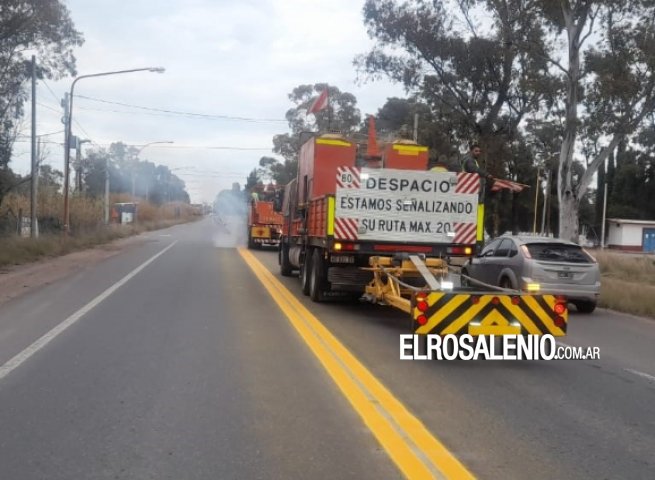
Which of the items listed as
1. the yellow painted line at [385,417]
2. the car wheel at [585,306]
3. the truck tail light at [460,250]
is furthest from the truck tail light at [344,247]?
the car wheel at [585,306]

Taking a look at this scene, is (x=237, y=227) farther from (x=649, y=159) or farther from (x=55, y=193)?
(x=649, y=159)

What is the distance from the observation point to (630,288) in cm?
1583

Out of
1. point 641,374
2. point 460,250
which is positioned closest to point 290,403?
point 641,374

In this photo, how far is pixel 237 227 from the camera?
49.3 m

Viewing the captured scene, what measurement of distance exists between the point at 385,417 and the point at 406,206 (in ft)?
19.5

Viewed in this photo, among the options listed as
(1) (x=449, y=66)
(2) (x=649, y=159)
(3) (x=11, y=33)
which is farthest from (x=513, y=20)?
(2) (x=649, y=159)

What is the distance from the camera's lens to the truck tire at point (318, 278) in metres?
12.2

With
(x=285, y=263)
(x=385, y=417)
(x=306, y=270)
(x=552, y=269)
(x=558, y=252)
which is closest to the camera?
(x=385, y=417)

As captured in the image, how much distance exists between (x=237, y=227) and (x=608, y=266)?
30.9 meters

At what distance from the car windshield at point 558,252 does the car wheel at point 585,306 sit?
0.81 metres

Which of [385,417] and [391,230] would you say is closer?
[385,417]

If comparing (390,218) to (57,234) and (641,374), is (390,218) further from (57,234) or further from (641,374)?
(57,234)

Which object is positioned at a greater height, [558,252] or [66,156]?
[66,156]

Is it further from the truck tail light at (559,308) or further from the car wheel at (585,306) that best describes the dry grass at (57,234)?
the truck tail light at (559,308)
